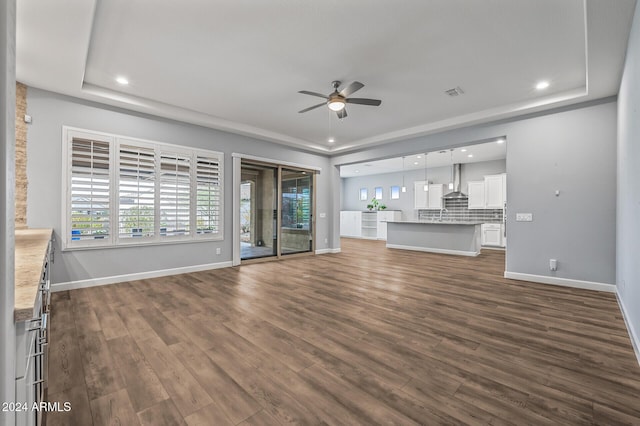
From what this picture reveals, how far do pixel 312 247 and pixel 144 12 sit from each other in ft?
19.5

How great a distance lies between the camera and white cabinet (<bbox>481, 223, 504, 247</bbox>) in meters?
8.83

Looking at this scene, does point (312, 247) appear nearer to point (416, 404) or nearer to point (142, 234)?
point (142, 234)

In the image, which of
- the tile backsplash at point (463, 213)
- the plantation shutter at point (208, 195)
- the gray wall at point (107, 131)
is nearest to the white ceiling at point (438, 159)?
the tile backsplash at point (463, 213)

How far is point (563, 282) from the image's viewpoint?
4375mm

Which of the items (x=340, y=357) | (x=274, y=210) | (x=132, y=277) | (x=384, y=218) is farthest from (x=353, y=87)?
(x=384, y=218)

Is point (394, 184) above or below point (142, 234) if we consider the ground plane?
above

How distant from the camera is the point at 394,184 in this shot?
1188cm

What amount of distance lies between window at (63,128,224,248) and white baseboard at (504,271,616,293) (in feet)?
17.8

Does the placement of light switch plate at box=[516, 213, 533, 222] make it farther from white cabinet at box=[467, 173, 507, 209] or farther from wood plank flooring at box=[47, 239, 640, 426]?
white cabinet at box=[467, 173, 507, 209]

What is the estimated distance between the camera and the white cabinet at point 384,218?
1129cm

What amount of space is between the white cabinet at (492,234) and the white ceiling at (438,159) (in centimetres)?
215

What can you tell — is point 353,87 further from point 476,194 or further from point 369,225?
point 369,225

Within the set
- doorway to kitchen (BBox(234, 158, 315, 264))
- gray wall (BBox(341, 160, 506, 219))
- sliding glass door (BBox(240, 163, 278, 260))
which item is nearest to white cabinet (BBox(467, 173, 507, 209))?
gray wall (BBox(341, 160, 506, 219))

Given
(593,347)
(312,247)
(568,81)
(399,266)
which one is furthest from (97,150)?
(568,81)
